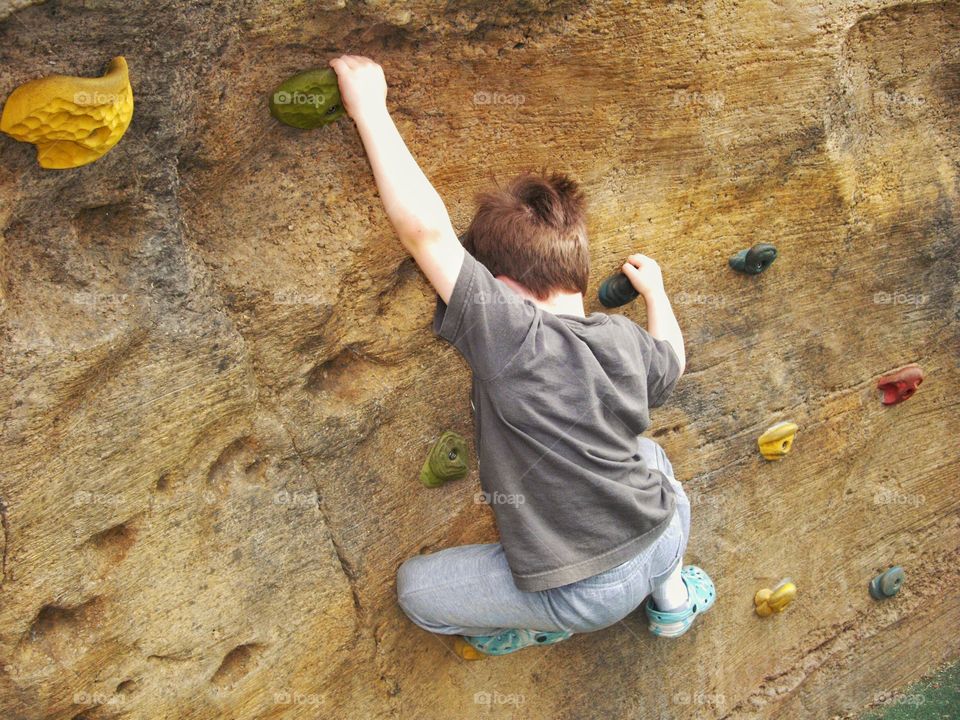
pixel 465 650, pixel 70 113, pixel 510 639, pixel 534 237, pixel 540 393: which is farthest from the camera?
pixel 465 650

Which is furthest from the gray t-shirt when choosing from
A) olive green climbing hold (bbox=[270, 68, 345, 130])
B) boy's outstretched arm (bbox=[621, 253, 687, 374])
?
olive green climbing hold (bbox=[270, 68, 345, 130])

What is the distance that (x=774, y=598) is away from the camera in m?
3.89

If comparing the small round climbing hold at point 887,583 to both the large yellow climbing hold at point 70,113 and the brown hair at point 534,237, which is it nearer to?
the brown hair at point 534,237

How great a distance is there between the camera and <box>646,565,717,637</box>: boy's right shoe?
3.29 m

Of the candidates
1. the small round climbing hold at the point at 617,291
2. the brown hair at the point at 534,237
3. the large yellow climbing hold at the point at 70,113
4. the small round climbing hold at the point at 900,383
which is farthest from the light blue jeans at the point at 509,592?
the large yellow climbing hold at the point at 70,113

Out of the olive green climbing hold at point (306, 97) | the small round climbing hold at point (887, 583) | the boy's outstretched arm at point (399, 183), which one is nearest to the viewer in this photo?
the boy's outstretched arm at point (399, 183)

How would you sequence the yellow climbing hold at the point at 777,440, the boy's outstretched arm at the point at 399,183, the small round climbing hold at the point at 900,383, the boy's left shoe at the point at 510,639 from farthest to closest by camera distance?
1. the small round climbing hold at the point at 900,383
2. the yellow climbing hold at the point at 777,440
3. the boy's left shoe at the point at 510,639
4. the boy's outstretched arm at the point at 399,183

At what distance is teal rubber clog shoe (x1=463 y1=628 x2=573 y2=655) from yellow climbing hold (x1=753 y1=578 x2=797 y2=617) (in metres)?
1.18

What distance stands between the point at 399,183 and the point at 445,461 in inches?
36.4

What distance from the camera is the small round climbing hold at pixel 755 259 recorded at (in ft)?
10.9

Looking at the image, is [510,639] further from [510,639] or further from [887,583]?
[887,583]

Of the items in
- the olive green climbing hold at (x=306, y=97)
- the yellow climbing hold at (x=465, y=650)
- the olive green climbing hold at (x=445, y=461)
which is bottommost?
the yellow climbing hold at (x=465, y=650)

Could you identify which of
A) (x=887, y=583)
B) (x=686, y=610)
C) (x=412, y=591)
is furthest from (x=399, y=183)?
(x=887, y=583)

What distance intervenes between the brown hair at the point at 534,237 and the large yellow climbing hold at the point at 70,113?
2.75ft
